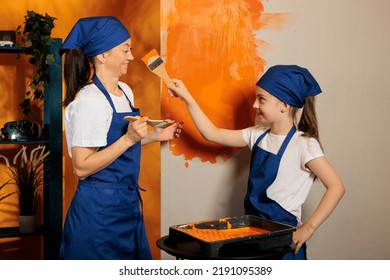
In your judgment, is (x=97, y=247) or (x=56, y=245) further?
(x=56, y=245)

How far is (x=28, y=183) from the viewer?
302cm

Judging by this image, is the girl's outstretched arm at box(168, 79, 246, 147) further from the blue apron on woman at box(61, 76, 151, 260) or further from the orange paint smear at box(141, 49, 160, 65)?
the blue apron on woman at box(61, 76, 151, 260)

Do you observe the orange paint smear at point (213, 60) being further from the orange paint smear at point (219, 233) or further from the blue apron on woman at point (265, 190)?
the orange paint smear at point (219, 233)

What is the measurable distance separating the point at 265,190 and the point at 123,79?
1.06 metres

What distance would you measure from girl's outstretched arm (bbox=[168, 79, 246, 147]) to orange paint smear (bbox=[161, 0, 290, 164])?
159 millimetres

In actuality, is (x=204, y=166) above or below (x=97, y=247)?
above

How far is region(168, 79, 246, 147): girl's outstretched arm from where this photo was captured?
2.52 meters

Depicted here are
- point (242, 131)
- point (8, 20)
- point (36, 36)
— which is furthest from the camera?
point (8, 20)

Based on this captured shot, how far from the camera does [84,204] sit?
7.43 feet

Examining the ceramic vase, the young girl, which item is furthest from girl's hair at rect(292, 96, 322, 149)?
the ceramic vase

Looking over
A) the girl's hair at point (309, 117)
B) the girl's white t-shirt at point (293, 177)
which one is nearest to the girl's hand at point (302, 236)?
the girl's white t-shirt at point (293, 177)

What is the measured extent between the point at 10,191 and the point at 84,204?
115 centimetres

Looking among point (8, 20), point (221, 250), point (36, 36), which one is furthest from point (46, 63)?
point (221, 250)
